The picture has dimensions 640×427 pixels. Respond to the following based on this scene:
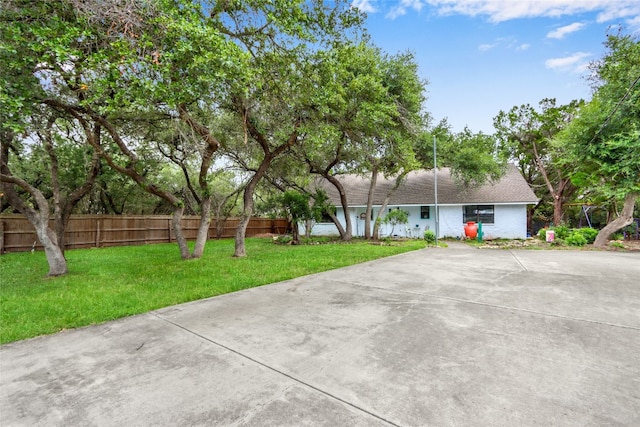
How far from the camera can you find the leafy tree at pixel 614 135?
35.6 feet

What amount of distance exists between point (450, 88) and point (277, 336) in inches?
541

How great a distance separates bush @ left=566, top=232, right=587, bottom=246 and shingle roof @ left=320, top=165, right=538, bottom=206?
10.8ft

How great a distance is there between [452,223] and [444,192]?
204 centimetres

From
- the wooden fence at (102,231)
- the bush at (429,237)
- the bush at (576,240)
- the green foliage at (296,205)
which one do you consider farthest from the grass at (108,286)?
the bush at (576,240)

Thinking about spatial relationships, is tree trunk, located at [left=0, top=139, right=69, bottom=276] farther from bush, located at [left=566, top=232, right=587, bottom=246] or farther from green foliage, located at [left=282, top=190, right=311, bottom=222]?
bush, located at [left=566, top=232, right=587, bottom=246]

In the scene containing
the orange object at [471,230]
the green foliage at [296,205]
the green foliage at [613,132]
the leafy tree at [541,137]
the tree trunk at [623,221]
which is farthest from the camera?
the leafy tree at [541,137]

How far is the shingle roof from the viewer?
1688 cm

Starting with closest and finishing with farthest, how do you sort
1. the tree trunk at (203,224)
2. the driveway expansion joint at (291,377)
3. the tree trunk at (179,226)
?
1. the driveway expansion joint at (291,377)
2. the tree trunk at (179,226)
3. the tree trunk at (203,224)

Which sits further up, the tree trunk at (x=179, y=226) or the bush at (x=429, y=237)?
the tree trunk at (x=179, y=226)

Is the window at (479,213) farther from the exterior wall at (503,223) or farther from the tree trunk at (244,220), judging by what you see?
the tree trunk at (244,220)

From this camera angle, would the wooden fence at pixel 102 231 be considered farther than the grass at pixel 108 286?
Yes

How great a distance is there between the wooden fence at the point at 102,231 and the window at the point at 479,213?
1498cm

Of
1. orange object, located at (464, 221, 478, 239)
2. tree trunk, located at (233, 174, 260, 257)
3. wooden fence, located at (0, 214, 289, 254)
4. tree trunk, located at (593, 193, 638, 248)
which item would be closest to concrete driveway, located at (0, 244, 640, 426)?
tree trunk, located at (233, 174, 260, 257)

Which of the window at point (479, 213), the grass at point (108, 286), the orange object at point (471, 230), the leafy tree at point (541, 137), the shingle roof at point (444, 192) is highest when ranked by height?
the leafy tree at point (541, 137)
